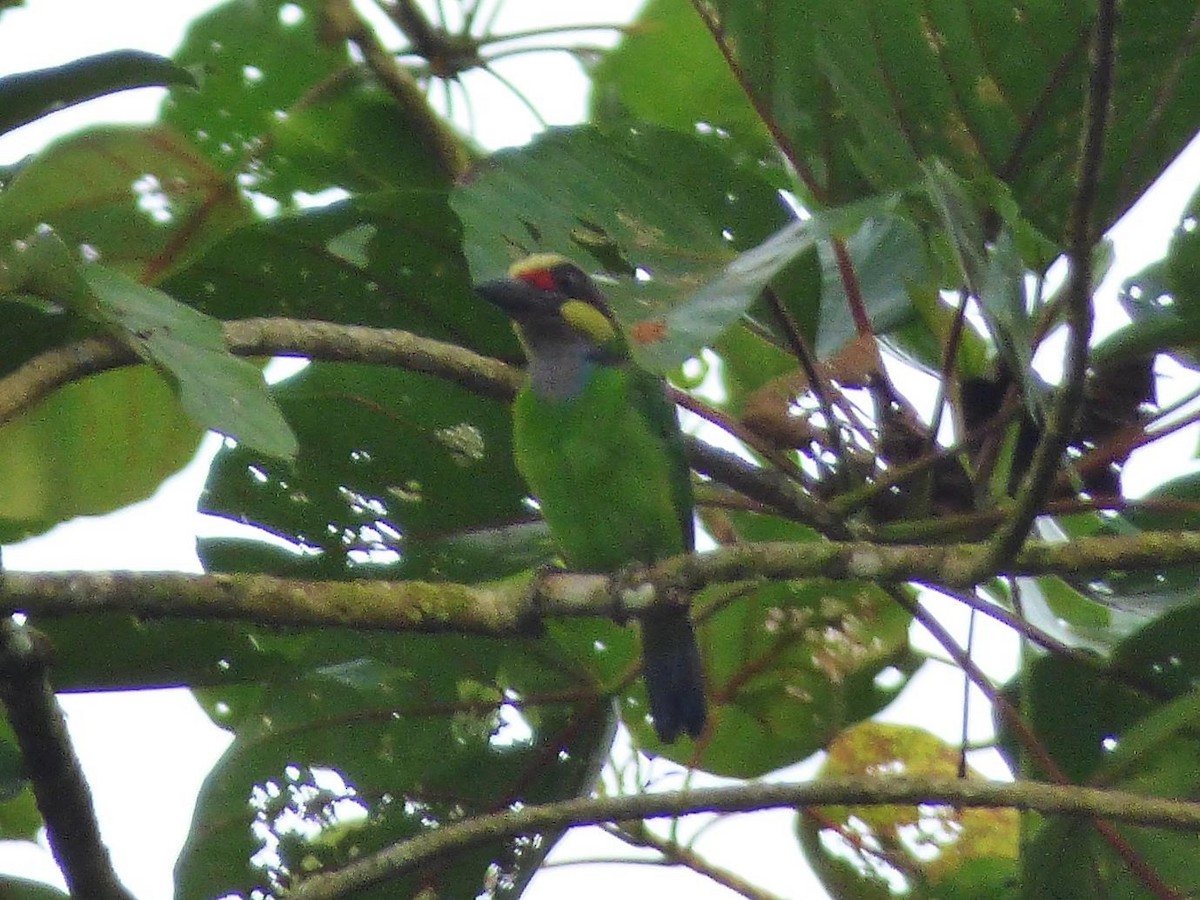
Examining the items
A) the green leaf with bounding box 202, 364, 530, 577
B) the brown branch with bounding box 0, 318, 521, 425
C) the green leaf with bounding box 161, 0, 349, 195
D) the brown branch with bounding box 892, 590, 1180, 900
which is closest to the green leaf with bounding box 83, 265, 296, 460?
the brown branch with bounding box 0, 318, 521, 425

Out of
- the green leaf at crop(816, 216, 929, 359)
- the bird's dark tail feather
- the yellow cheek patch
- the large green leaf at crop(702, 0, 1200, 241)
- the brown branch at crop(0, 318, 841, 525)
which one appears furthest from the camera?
the yellow cheek patch

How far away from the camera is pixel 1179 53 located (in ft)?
6.22

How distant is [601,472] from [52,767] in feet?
3.46

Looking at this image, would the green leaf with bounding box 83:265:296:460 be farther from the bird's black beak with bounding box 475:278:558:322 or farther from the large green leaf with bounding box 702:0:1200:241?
A: the large green leaf with bounding box 702:0:1200:241

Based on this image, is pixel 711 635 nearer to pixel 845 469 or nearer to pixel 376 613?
pixel 845 469

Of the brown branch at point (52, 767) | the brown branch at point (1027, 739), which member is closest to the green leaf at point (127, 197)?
the brown branch at point (52, 767)

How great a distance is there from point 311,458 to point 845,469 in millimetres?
794

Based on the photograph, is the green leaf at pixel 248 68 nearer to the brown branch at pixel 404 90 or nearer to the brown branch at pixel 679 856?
the brown branch at pixel 404 90

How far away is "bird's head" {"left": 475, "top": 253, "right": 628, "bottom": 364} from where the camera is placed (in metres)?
2.36

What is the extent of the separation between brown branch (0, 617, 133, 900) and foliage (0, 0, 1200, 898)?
227 millimetres

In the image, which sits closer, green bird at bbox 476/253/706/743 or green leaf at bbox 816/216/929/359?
green leaf at bbox 816/216/929/359

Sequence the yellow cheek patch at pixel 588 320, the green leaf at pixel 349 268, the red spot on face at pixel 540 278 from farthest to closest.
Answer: the yellow cheek patch at pixel 588 320
the red spot on face at pixel 540 278
the green leaf at pixel 349 268

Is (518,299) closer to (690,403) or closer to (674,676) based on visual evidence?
(690,403)

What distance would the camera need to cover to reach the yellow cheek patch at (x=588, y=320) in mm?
2614
